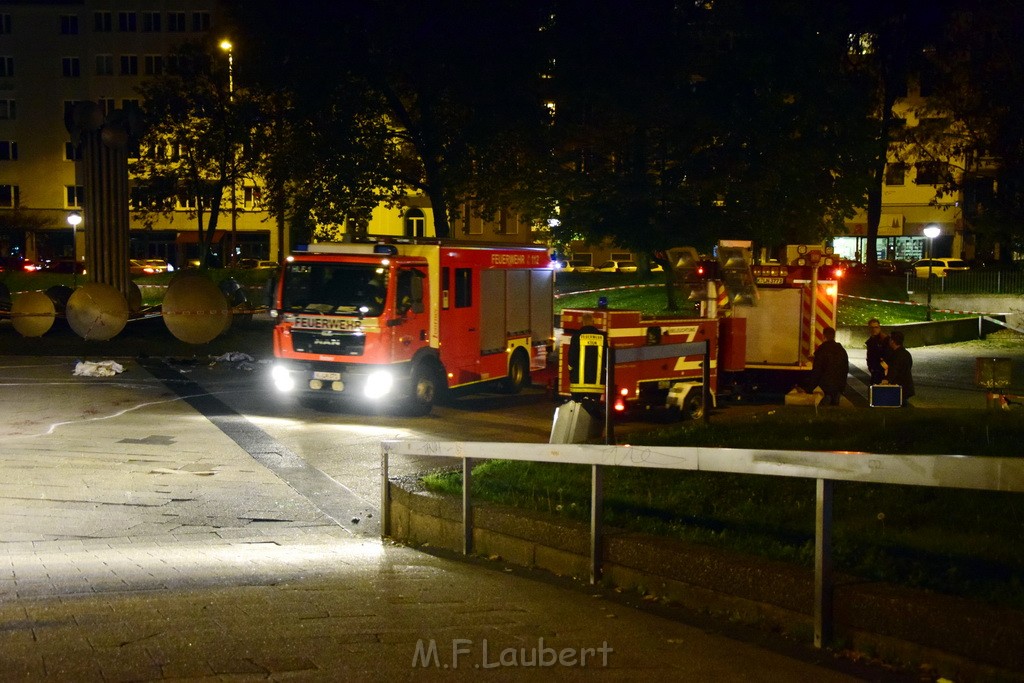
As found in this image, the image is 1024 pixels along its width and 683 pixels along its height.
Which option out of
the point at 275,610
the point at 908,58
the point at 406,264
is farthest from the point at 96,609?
the point at 908,58

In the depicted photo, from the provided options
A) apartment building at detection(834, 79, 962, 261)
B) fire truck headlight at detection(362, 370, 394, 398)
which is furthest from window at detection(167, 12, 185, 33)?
fire truck headlight at detection(362, 370, 394, 398)

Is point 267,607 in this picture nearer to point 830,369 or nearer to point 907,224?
point 830,369

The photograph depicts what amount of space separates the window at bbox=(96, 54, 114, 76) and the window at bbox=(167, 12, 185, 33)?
4.62 meters

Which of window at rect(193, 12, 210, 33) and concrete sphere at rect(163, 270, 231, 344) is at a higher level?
window at rect(193, 12, 210, 33)

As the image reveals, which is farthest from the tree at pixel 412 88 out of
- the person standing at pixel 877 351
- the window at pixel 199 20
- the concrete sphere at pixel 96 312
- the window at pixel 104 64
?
the window at pixel 104 64

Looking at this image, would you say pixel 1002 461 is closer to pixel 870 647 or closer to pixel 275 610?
pixel 870 647

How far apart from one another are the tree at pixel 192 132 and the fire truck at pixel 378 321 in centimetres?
3457

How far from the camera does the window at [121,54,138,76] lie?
82125mm

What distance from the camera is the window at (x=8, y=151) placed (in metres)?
82.6

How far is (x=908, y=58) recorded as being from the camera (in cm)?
5147

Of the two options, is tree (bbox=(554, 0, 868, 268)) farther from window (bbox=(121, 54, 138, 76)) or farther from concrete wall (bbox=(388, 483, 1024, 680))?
window (bbox=(121, 54, 138, 76))

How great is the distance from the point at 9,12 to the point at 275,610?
86101 mm

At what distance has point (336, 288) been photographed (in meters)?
18.7

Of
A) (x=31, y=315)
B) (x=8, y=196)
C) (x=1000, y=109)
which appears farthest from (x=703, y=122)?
Answer: (x=8, y=196)
